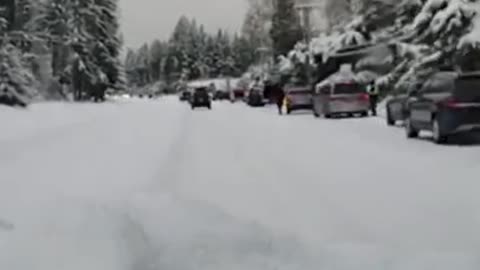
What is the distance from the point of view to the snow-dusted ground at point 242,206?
26.1 ft

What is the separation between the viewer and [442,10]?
3434cm

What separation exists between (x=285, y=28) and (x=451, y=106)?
8297 centimetres

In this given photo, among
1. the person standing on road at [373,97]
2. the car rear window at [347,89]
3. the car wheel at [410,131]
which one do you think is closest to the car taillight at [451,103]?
the car wheel at [410,131]

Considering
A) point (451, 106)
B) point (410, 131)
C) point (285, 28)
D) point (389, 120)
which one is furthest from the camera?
point (285, 28)

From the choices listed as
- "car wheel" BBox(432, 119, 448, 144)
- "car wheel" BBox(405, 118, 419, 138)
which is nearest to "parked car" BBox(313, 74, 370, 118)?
"car wheel" BBox(405, 118, 419, 138)

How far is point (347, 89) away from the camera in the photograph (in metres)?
41.3

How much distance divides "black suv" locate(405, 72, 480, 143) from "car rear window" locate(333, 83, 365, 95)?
1745 cm

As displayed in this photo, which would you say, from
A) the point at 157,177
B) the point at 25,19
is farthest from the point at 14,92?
the point at 25,19

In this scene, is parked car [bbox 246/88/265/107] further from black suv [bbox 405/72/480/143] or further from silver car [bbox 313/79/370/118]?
black suv [bbox 405/72/480/143]

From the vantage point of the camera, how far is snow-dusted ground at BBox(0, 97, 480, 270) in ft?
26.1

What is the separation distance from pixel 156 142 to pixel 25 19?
5429 cm

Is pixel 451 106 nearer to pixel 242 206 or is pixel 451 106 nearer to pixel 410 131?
pixel 410 131

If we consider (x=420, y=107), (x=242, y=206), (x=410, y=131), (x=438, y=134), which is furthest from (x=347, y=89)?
(x=242, y=206)

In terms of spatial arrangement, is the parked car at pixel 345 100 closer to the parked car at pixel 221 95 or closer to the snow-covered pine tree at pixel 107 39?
the snow-covered pine tree at pixel 107 39
